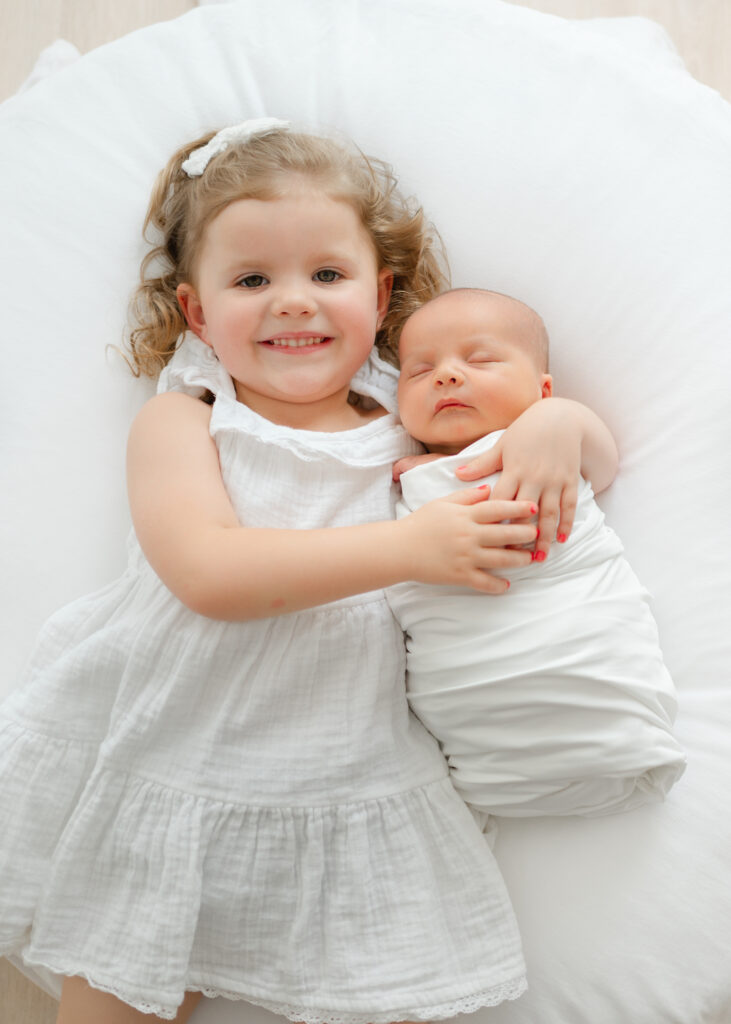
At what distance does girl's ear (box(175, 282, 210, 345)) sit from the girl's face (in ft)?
0.10

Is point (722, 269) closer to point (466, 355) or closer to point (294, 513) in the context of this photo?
point (466, 355)

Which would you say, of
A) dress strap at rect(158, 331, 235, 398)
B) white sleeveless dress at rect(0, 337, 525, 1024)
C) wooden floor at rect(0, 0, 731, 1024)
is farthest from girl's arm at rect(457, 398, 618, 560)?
wooden floor at rect(0, 0, 731, 1024)

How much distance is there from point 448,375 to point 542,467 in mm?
153

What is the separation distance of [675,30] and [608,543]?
1.27 metres

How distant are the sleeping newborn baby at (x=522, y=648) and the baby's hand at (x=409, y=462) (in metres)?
0.03

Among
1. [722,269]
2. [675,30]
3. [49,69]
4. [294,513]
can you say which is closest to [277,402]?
[294,513]

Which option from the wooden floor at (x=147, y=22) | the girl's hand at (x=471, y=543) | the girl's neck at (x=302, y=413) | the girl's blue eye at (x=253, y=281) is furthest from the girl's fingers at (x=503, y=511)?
the wooden floor at (x=147, y=22)

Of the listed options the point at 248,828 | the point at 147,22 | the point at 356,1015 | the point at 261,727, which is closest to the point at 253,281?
the point at 261,727

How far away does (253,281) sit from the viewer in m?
1.08

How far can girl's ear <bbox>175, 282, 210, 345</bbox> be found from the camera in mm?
1146

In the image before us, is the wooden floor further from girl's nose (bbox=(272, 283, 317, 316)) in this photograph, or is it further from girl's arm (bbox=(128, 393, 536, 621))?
girl's arm (bbox=(128, 393, 536, 621))

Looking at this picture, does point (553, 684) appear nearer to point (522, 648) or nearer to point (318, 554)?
point (522, 648)

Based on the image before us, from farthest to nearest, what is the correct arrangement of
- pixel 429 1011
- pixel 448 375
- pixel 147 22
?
pixel 147 22
pixel 448 375
pixel 429 1011

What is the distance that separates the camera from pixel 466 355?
3.44 ft
